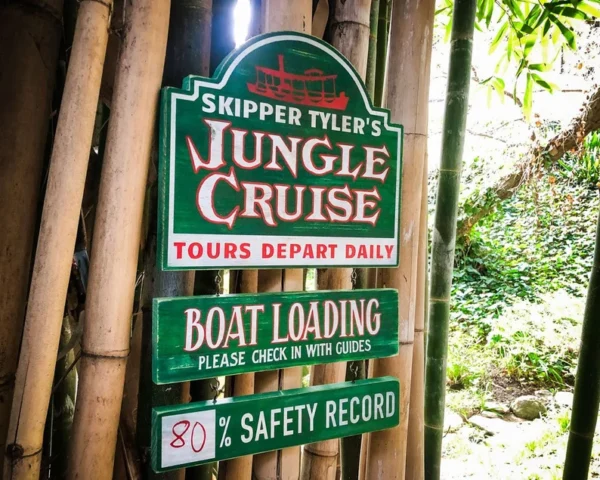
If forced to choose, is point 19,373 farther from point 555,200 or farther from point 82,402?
point 555,200

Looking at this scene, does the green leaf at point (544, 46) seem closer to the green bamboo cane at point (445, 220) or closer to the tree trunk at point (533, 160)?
the green bamboo cane at point (445, 220)

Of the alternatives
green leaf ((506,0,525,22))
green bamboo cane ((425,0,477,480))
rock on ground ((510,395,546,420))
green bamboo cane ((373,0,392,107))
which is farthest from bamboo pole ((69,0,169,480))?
rock on ground ((510,395,546,420))

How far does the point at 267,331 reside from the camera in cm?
115

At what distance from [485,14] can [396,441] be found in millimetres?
1791

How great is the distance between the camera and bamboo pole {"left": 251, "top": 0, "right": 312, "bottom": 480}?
1.22 meters

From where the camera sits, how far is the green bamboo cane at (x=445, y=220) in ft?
5.40

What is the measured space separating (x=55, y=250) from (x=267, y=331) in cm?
49

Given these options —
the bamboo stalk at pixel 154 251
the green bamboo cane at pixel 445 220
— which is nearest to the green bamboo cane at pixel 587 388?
the green bamboo cane at pixel 445 220

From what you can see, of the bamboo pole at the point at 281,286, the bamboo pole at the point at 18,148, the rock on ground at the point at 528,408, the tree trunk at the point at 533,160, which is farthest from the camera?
the tree trunk at the point at 533,160

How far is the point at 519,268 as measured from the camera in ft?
22.9

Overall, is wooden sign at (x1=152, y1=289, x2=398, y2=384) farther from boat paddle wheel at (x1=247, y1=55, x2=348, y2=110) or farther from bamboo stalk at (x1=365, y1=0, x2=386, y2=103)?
bamboo stalk at (x1=365, y1=0, x2=386, y2=103)

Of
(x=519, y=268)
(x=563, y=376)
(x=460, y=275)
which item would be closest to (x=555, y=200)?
(x=519, y=268)

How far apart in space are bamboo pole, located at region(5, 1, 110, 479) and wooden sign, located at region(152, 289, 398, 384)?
212mm

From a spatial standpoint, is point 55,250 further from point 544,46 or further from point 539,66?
point 544,46
